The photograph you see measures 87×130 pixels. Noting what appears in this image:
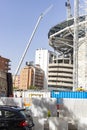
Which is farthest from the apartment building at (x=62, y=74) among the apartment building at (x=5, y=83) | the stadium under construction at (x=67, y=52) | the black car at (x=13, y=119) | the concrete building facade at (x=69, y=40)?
the black car at (x=13, y=119)

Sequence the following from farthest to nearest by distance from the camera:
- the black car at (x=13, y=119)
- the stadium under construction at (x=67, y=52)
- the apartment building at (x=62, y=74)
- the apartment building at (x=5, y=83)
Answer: the apartment building at (x=62, y=74)
the stadium under construction at (x=67, y=52)
the apartment building at (x=5, y=83)
the black car at (x=13, y=119)

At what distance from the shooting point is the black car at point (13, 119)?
14.2 metres

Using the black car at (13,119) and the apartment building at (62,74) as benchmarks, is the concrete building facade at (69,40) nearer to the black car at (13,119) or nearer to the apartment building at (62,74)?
the apartment building at (62,74)

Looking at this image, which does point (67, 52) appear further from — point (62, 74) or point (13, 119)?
point (13, 119)

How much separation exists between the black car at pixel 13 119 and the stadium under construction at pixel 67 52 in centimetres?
11431

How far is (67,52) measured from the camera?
6949 inches

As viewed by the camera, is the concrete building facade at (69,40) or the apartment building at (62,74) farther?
the apartment building at (62,74)

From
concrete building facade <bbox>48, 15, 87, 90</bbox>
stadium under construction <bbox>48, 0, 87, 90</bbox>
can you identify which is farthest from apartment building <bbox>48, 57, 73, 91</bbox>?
concrete building facade <bbox>48, 15, 87, 90</bbox>

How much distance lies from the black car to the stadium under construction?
114306 mm

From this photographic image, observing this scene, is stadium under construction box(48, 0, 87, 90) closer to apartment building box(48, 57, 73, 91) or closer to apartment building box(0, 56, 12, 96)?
apartment building box(48, 57, 73, 91)

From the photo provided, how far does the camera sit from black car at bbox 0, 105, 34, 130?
14.2 metres

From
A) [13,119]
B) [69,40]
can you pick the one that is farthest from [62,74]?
[13,119]

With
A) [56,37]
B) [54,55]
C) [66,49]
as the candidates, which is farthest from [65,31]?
[54,55]

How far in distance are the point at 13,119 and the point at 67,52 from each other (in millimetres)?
162980
